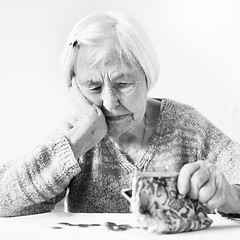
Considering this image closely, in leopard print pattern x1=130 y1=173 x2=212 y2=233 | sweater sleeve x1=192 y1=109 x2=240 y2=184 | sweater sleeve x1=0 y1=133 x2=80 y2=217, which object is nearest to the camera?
leopard print pattern x1=130 y1=173 x2=212 y2=233

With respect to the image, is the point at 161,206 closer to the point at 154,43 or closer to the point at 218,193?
the point at 218,193

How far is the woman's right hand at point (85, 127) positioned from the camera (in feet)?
4.48

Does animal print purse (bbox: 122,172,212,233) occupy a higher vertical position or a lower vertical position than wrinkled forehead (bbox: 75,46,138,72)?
lower

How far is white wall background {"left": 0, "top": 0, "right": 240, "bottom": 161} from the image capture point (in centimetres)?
268

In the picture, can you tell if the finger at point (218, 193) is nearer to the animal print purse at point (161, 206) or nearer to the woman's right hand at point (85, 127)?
the animal print purse at point (161, 206)

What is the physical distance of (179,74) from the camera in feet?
9.31

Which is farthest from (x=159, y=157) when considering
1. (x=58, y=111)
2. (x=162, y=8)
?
(x=162, y=8)

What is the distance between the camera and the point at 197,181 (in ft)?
3.41

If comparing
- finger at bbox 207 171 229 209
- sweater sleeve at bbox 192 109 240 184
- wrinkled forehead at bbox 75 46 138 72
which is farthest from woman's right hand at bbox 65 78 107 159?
finger at bbox 207 171 229 209

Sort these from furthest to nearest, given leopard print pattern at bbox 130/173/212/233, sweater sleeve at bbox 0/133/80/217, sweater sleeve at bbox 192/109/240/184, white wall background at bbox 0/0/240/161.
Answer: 1. white wall background at bbox 0/0/240/161
2. sweater sleeve at bbox 192/109/240/184
3. sweater sleeve at bbox 0/133/80/217
4. leopard print pattern at bbox 130/173/212/233

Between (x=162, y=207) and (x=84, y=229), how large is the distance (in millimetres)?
173

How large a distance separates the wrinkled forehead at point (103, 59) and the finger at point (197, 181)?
423mm

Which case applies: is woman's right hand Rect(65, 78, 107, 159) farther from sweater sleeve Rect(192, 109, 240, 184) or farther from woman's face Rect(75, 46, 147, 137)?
sweater sleeve Rect(192, 109, 240, 184)

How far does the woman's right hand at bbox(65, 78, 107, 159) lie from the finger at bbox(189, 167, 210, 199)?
0.39 meters
